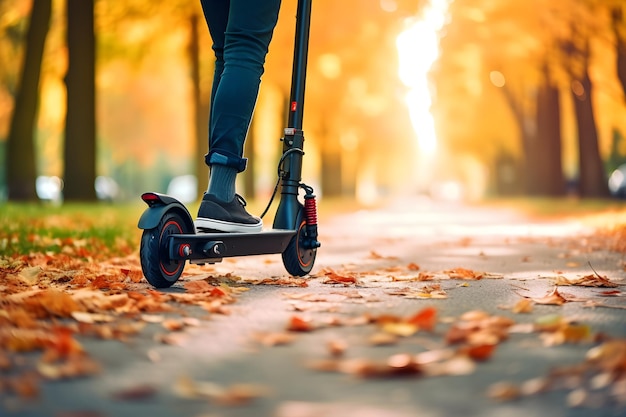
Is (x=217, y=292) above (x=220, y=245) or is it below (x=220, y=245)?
below

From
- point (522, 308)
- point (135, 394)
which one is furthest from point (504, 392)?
point (522, 308)

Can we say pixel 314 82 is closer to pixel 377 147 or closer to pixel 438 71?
pixel 438 71

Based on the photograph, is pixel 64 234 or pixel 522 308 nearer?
pixel 522 308

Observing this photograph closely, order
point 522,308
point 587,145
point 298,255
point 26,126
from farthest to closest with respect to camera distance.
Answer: point 587,145 → point 26,126 → point 298,255 → point 522,308

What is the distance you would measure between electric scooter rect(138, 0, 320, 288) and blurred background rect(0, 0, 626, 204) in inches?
423

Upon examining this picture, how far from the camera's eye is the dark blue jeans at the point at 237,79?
4816 mm

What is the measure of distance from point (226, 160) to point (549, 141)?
24.0 meters

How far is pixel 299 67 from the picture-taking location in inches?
220

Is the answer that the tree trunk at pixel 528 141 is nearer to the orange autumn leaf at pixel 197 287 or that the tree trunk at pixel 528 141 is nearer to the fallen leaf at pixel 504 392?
the orange autumn leaf at pixel 197 287

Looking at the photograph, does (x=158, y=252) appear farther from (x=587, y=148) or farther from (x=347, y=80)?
(x=587, y=148)

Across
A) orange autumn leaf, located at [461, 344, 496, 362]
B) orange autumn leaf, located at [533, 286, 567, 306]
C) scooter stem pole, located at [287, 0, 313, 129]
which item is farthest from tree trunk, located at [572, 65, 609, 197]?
orange autumn leaf, located at [461, 344, 496, 362]

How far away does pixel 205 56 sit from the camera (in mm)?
24953

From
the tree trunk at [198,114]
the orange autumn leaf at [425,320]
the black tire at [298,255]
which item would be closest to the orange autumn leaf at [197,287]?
the black tire at [298,255]

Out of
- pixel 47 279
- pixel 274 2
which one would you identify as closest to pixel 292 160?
pixel 274 2
